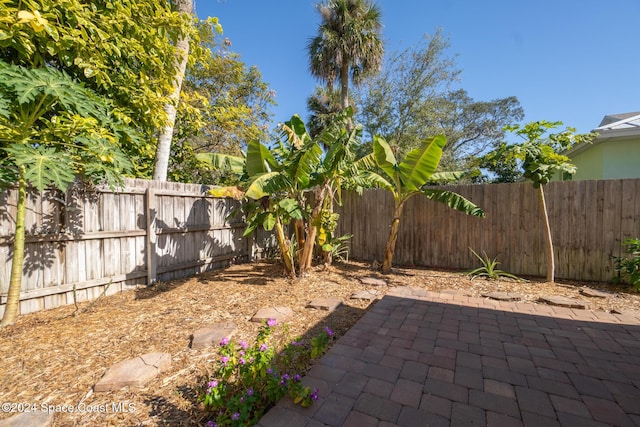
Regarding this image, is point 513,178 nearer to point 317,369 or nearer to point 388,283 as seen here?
point 388,283

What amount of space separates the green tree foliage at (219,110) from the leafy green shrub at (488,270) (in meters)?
6.89

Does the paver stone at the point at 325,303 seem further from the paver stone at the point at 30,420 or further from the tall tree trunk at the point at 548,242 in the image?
the tall tree trunk at the point at 548,242

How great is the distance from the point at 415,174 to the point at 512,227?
238 centimetres

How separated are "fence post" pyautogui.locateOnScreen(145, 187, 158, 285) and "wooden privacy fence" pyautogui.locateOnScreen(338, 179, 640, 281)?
14.1ft

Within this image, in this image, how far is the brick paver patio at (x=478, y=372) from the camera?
1.68 m

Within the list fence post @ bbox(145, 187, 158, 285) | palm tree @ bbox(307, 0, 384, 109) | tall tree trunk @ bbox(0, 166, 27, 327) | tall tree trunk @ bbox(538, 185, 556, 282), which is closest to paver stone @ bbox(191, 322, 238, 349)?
tall tree trunk @ bbox(0, 166, 27, 327)

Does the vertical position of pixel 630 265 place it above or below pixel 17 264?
below

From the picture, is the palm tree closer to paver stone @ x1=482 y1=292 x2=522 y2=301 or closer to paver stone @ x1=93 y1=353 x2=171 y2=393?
paver stone @ x1=482 y1=292 x2=522 y2=301

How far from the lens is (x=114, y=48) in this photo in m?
2.86

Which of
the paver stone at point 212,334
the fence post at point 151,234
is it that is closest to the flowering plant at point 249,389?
the paver stone at point 212,334

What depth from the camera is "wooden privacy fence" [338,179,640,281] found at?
472cm

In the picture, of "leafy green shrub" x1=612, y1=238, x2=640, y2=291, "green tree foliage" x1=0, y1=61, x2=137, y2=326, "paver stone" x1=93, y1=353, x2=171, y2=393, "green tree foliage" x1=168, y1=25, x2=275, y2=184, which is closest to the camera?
"paver stone" x1=93, y1=353, x2=171, y2=393

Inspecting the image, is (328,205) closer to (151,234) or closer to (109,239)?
(151,234)

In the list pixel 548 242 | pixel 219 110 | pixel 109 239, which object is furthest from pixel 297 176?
pixel 548 242
